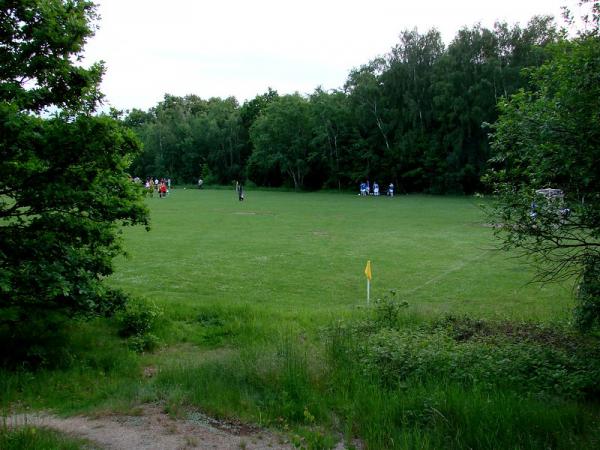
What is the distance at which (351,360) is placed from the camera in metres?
6.57

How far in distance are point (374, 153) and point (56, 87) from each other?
63.2 metres

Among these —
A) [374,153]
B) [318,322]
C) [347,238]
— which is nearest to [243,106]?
[374,153]

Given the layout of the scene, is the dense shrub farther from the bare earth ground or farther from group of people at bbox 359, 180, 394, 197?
group of people at bbox 359, 180, 394, 197

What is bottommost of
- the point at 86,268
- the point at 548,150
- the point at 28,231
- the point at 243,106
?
the point at 86,268

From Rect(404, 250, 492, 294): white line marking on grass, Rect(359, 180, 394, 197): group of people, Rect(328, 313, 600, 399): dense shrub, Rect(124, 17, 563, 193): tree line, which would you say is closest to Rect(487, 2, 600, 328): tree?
Rect(328, 313, 600, 399): dense shrub

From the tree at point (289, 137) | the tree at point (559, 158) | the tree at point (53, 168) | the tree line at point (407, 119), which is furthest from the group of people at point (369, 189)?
the tree at point (53, 168)

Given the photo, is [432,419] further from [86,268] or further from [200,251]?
[200,251]

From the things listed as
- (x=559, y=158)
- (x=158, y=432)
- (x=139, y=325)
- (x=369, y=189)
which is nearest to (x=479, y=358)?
(x=559, y=158)

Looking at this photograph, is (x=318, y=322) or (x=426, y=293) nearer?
(x=318, y=322)

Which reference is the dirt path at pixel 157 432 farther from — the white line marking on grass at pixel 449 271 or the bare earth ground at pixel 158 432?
the white line marking on grass at pixel 449 271

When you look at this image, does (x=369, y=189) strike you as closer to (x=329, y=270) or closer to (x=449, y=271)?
(x=449, y=271)

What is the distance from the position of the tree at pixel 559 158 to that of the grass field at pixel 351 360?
97 cm

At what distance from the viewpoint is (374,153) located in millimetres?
67938

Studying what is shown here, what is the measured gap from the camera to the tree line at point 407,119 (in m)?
55.2
